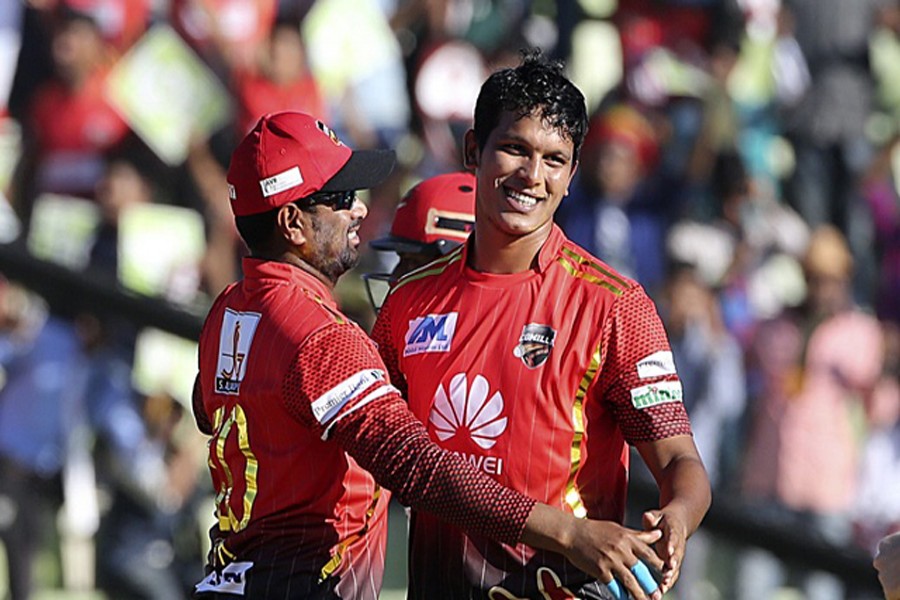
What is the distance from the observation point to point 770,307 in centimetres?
998

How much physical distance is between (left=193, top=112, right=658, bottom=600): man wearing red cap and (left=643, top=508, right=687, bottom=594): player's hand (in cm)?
3

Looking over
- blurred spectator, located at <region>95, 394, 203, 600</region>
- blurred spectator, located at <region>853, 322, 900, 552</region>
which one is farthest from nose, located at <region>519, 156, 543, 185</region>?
blurred spectator, located at <region>853, 322, 900, 552</region>

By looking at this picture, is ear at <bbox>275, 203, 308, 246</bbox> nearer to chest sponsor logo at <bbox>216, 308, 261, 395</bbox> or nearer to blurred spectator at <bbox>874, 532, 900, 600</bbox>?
chest sponsor logo at <bbox>216, 308, 261, 395</bbox>

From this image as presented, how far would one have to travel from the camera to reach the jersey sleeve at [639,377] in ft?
12.4

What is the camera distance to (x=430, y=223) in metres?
4.67

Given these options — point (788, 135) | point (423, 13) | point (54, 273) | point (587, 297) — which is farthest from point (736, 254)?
point (587, 297)

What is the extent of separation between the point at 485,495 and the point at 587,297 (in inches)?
22.8

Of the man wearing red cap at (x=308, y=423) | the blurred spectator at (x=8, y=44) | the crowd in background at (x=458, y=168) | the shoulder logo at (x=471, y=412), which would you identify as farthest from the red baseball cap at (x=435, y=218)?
the blurred spectator at (x=8, y=44)

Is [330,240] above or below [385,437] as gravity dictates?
Result: above

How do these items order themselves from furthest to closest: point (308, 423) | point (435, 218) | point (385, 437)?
1. point (435, 218)
2. point (308, 423)
3. point (385, 437)

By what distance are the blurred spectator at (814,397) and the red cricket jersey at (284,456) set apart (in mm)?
4812

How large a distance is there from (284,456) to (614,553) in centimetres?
82

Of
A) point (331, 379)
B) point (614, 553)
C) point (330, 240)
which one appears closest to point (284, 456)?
point (331, 379)

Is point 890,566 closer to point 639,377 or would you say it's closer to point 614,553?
point 614,553
